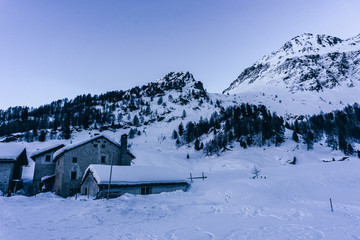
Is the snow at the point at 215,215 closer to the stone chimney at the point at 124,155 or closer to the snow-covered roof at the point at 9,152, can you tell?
the stone chimney at the point at 124,155

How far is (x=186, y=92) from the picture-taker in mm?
199750

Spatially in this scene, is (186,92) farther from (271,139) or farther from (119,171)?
(119,171)

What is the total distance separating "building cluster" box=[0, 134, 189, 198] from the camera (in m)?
25.9

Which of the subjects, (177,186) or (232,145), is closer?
(177,186)

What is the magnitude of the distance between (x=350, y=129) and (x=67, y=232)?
133354 mm

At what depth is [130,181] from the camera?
26375 mm

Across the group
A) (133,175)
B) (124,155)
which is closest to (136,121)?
(124,155)

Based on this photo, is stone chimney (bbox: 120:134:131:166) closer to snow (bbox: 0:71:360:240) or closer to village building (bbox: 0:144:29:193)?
snow (bbox: 0:71:360:240)

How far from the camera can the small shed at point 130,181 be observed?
976 inches

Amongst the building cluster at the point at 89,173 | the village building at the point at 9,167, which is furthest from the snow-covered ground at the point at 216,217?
the village building at the point at 9,167

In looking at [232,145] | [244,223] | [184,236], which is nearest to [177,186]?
[244,223]

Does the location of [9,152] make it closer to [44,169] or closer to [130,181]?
[44,169]

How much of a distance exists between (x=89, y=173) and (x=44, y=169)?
13.3m

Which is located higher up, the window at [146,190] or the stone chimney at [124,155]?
the stone chimney at [124,155]
